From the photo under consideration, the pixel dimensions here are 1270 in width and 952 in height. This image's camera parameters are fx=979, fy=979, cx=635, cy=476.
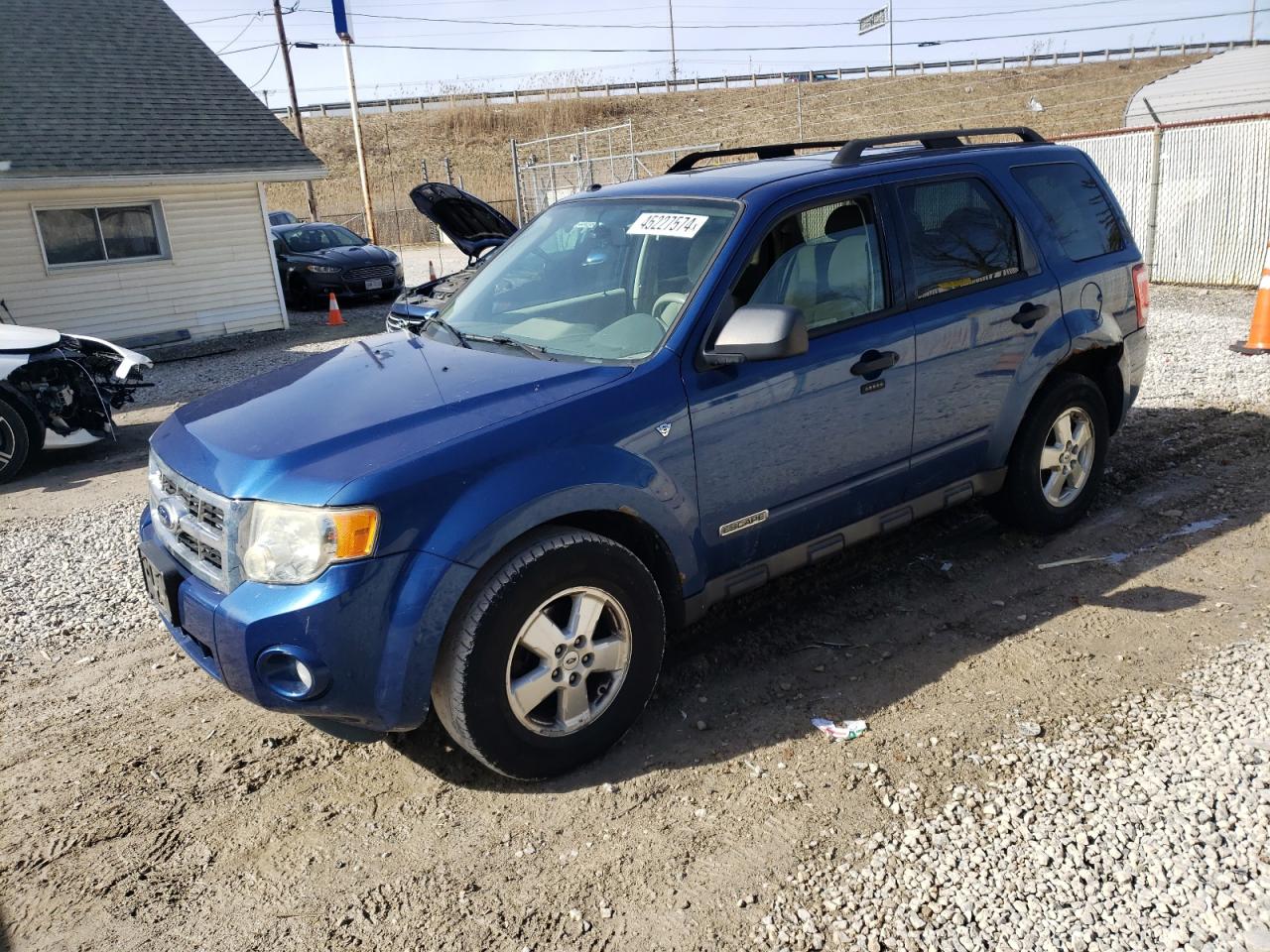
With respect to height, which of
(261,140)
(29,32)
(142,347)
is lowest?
(142,347)

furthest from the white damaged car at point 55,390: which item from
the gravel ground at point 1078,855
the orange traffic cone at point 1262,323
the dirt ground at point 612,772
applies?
the orange traffic cone at point 1262,323

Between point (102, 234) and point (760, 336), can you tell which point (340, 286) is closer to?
point (102, 234)

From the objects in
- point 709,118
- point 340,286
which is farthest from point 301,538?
point 709,118

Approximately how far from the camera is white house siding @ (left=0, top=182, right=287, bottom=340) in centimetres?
1459

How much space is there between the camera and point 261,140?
17.0 m

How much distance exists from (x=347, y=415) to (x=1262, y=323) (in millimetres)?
8767

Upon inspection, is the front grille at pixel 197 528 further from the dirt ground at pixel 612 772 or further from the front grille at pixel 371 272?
the front grille at pixel 371 272

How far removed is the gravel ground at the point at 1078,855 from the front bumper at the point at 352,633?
4.12 ft

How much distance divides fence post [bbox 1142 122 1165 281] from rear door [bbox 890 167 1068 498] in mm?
10454

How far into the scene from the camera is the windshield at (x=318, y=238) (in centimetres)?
1999

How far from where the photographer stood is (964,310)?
4336 mm

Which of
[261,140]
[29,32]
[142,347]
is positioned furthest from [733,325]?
[29,32]

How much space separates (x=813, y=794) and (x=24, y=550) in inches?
205

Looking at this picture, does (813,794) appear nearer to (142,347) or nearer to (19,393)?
(19,393)
